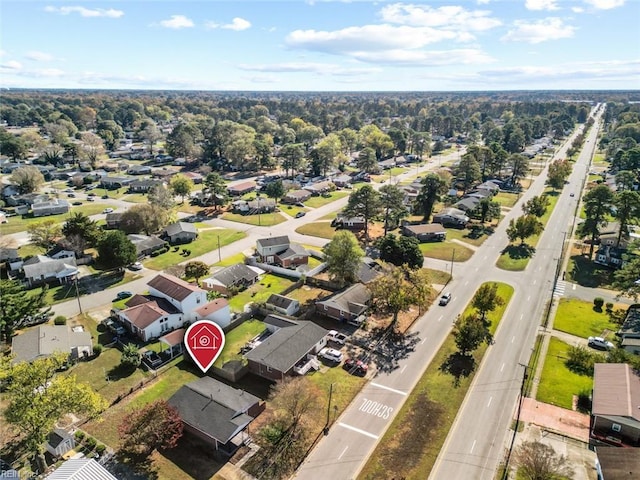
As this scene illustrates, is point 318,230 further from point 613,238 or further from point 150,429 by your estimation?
point 150,429

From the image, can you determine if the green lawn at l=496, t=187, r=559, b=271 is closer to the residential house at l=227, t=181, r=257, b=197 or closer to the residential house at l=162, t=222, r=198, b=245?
the residential house at l=162, t=222, r=198, b=245

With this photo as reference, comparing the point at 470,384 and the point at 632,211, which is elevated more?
the point at 632,211

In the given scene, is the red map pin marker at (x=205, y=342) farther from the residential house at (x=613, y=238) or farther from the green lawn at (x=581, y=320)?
the residential house at (x=613, y=238)

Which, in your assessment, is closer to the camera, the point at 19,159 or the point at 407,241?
the point at 407,241

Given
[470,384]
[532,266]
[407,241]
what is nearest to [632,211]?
[532,266]

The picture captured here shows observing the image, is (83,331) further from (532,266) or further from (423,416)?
(532,266)

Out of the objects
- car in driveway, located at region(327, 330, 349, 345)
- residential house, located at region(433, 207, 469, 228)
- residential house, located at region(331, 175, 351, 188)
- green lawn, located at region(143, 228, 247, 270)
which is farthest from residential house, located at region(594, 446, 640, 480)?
residential house, located at region(331, 175, 351, 188)

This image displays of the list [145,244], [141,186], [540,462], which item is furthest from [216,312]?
[141,186]

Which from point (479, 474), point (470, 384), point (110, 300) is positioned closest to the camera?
point (479, 474)
